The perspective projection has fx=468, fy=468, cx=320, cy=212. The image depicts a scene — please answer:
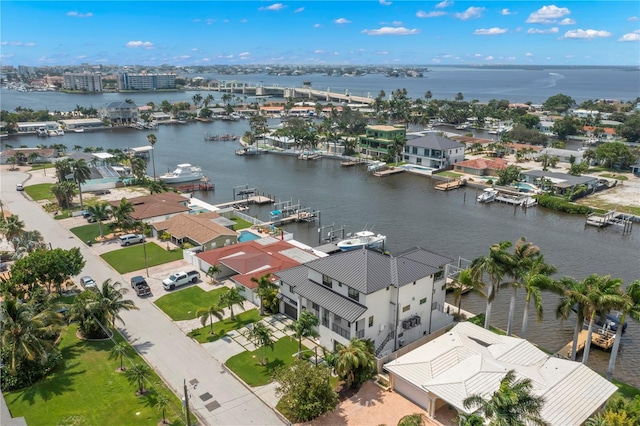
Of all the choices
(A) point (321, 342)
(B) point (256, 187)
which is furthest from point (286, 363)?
(B) point (256, 187)

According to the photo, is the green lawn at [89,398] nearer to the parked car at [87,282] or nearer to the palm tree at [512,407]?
the parked car at [87,282]

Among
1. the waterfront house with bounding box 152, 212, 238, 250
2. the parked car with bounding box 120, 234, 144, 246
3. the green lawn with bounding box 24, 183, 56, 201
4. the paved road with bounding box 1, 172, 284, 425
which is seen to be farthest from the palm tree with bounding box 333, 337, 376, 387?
the green lawn with bounding box 24, 183, 56, 201

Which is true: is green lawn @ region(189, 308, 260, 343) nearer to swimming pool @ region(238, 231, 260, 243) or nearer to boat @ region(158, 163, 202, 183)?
swimming pool @ region(238, 231, 260, 243)

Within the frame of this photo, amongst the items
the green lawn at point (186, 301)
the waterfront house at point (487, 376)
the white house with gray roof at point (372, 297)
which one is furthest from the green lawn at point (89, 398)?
the waterfront house at point (487, 376)

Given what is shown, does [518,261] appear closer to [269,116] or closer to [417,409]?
[417,409]

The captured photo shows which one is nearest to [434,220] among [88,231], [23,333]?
[88,231]
